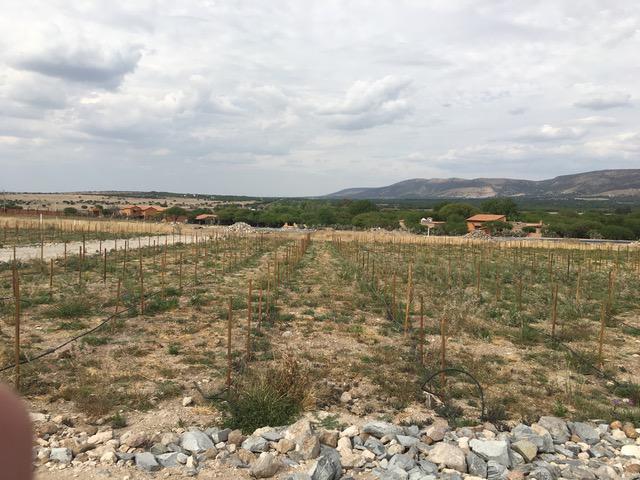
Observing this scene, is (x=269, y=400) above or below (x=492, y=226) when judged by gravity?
above

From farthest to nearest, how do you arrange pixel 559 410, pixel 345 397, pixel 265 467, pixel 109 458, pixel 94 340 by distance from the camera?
pixel 94 340 < pixel 345 397 < pixel 559 410 < pixel 109 458 < pixel 265 467

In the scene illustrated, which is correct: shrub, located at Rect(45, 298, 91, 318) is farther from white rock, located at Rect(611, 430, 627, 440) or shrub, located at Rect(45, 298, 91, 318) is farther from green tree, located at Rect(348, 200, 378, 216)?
green tree, located at Rect(348, 200, 378, 216)

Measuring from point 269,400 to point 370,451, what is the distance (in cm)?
153

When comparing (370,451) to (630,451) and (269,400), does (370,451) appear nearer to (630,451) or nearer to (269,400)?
(269,400)

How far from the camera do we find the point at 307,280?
17766 millimetres

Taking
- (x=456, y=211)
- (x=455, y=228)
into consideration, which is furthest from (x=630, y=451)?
(x=456, y=211)

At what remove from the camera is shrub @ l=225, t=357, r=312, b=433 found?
5973 millimetres

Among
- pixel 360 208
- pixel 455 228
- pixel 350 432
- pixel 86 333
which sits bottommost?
pixel 455 228

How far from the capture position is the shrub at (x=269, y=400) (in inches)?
235

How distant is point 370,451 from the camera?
17.3ft

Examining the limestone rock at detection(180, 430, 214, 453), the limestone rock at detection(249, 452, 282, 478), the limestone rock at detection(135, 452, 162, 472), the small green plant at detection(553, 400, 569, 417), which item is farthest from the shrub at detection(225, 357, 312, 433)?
the small green plant at detection(553, 400, 569, 417)

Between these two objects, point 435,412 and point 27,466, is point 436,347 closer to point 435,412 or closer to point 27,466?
point 435,412

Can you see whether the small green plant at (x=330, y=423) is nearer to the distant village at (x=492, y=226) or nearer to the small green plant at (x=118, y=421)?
the small green plant at (x=118, y=421)

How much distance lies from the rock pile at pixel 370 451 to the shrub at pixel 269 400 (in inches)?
14.2
